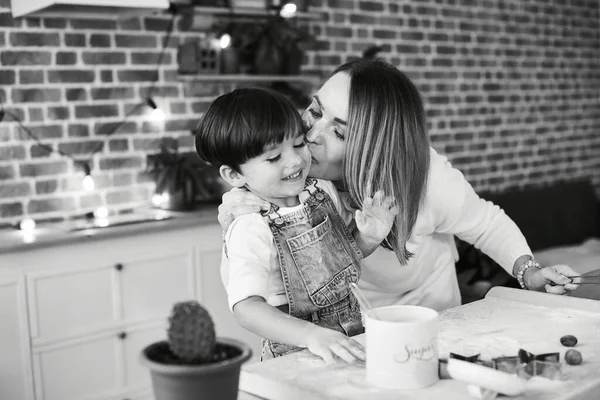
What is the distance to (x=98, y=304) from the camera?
3.43m

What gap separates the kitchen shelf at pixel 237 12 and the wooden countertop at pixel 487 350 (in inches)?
106

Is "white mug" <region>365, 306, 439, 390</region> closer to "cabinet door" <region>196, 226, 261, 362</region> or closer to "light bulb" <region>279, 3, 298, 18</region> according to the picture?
"cabinet door" <region>196, 226, 261, 362</region>

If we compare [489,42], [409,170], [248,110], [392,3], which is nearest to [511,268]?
[409,170]

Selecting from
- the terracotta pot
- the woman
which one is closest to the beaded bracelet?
the woman

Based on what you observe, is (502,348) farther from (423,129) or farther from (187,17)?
(187,17)

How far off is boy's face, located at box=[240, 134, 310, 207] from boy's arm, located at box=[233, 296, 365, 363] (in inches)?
11.9

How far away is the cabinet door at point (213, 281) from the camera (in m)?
3.77

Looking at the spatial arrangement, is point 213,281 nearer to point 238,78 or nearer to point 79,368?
point 79,368

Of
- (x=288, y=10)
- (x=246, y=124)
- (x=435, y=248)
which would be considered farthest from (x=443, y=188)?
(x=288, y=10)

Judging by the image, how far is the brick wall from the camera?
3.72 meters

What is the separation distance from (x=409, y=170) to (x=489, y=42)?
13.2 ft

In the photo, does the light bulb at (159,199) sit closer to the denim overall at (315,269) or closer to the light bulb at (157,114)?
the light bulb at (157,114)

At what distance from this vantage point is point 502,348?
1.48 meters

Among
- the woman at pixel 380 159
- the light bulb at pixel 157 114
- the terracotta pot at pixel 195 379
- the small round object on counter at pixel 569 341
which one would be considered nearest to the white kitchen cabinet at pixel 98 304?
the light bulb at pixel 157 114
